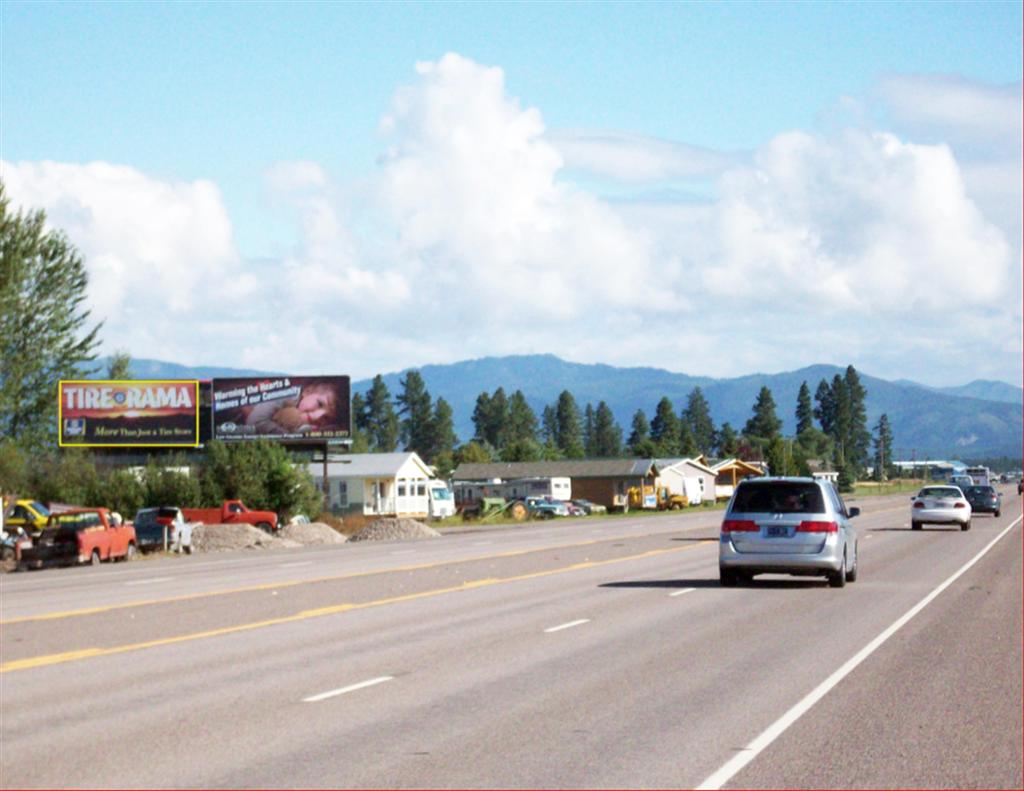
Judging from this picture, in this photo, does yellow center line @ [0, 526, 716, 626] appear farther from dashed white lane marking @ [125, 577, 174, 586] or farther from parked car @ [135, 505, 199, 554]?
parked car @ [135, 505, 199, 554]

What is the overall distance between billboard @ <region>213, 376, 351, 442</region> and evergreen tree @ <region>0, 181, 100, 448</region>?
12.8 meters

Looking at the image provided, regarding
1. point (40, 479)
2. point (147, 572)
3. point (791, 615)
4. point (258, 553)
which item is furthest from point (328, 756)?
point (40, 479)

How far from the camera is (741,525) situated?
24.8 metres

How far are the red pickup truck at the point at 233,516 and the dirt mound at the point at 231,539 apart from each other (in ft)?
20.8

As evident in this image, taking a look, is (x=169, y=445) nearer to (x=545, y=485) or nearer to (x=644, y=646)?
(x=545, y=485)

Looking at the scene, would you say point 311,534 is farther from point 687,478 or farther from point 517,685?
point 687,478

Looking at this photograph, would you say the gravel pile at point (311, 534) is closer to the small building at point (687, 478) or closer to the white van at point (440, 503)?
the white van at point (440, 503)

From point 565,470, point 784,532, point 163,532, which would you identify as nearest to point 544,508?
point 565,470

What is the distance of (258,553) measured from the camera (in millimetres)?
46156

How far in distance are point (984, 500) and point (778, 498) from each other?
4893 centimetres

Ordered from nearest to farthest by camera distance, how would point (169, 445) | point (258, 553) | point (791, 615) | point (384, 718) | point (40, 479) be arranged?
point (384, 718) < point (791, 615) < point (258, 553) < point (40, 479) < point (169, 445)

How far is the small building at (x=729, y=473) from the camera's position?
151875mm

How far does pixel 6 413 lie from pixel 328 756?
217ft

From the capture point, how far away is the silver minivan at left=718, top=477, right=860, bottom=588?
24.6 meters
